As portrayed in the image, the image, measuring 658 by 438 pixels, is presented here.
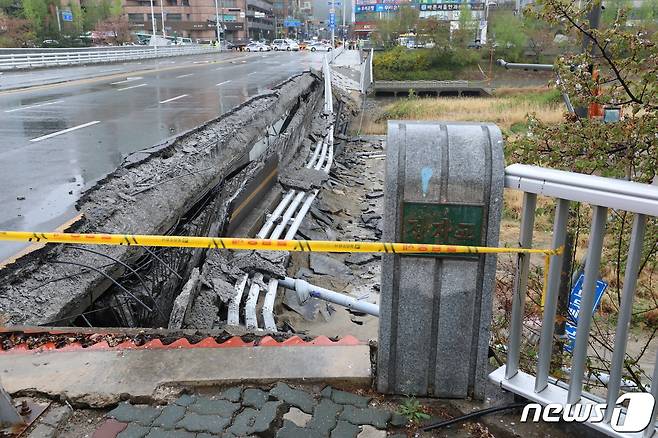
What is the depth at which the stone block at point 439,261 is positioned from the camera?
2.75 meters

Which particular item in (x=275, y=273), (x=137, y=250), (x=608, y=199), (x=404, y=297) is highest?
(x=608, y=199)

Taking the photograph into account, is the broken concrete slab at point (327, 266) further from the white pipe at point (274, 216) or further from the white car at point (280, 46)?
the white car at point (280, 46)

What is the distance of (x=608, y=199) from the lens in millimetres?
2443

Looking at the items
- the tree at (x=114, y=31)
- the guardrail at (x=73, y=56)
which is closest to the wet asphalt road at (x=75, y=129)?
the guardrail at (x=73, y=56)

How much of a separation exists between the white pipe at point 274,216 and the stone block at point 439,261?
585 cm

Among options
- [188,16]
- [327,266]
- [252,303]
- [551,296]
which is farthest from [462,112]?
[188,16]

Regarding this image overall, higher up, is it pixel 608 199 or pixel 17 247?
pixel 608 199

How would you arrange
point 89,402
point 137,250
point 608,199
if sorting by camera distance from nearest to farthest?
point 608,199 → point 89,402 → point 137,250

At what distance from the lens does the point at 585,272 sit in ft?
8.79

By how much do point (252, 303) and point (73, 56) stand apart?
108 ft

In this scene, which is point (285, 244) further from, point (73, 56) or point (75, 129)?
point (73, 56)

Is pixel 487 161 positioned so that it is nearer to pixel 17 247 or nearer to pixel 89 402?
pixel 89 402

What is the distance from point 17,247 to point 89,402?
2.94 metres

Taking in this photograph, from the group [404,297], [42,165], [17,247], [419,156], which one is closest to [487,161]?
[419,156]
